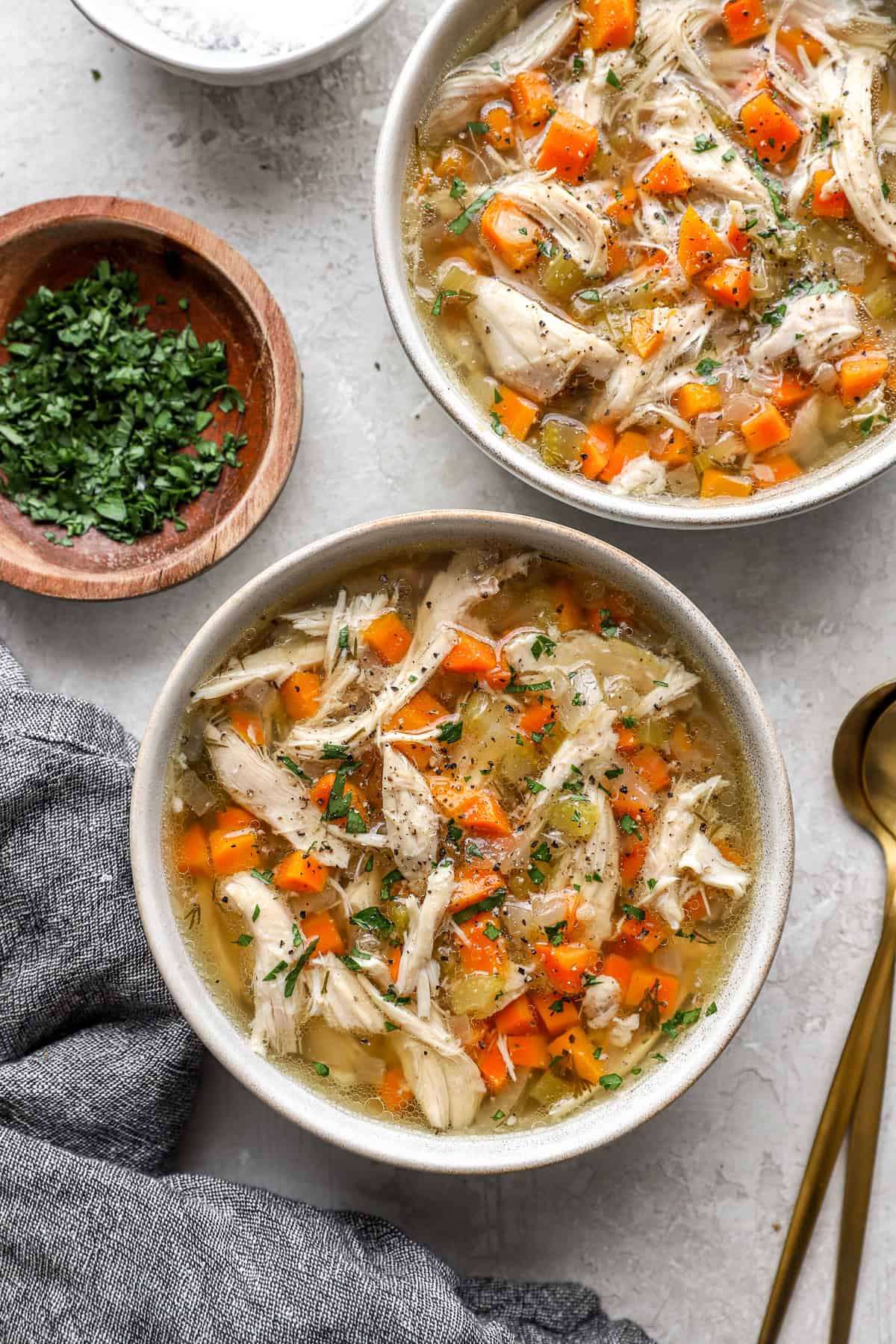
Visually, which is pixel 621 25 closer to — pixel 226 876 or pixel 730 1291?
pixel 226 876

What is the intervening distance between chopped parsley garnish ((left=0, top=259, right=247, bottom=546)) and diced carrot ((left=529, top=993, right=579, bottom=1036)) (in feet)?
4.69

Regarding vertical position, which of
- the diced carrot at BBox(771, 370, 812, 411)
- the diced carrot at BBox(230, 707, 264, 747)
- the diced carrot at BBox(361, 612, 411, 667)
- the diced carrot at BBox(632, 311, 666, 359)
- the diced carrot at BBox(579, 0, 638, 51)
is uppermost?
the diced carrot at BBox(579, 0, 638, 51)

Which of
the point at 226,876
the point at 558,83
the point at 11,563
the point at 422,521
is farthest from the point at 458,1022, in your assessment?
the point at 558,83

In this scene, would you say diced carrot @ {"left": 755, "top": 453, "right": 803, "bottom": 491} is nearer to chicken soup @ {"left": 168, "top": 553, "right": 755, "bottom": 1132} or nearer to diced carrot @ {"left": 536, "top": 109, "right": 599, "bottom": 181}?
chicken soup @ {"left": 168, "top": 553, "right": 755, "bottom": 1132}

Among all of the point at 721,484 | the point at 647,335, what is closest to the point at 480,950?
the point at 721,484

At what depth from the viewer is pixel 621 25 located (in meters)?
2.33

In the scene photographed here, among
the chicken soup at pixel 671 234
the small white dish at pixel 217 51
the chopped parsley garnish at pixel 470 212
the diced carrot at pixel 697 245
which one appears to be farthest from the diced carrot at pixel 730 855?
the small white dish at pixel 217 51

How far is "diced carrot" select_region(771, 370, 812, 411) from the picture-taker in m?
2.35

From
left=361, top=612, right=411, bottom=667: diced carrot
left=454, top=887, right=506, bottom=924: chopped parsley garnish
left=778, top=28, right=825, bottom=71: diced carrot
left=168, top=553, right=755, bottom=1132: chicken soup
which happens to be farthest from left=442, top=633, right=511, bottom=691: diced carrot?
left=778, top=28, right=825, bottom=71: diced carrot

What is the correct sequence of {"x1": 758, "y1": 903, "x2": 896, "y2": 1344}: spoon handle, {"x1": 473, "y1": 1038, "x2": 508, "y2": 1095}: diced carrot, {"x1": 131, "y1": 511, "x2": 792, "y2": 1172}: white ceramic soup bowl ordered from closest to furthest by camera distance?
{"x1": 131, "y1": 511, "x2": 792, "y2": 1172}: white ceramic soup bowl < {"x1": 473, "y1": 1038, "x2": 508, "y2": 1095}: diced carrot < {"x1": 758, "y1": 903, "x2": 896, "y2": 1344}: spoon handle

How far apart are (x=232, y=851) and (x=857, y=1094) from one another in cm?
164

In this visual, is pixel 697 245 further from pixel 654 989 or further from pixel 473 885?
pixel 654 989

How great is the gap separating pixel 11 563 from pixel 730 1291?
2545 mm

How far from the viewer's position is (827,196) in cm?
230
